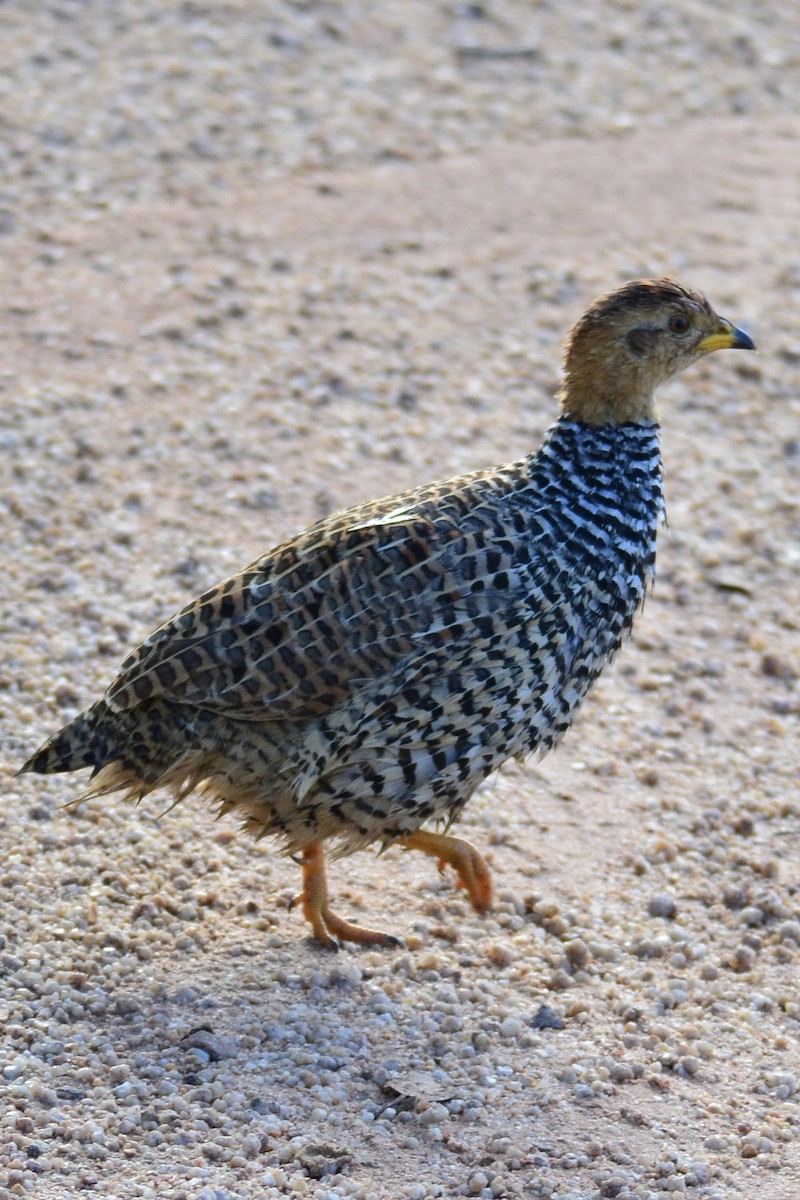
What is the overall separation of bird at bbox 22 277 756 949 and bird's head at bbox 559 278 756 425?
10.6 inches

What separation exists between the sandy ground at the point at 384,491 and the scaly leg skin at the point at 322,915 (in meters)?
0.09

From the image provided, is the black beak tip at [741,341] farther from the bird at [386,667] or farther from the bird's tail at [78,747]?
the bird's tail at [78,747]

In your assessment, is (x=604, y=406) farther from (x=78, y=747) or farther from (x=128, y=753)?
(x=78, y=747)

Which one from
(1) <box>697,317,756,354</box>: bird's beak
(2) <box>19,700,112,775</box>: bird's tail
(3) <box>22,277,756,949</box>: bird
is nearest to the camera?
(3) <box>22,277,756,949</box>: bird

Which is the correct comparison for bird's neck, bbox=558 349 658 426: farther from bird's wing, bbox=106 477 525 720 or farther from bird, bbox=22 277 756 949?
bird's wing, bbox=106 477 525 720

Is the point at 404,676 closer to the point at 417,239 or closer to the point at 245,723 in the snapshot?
the point at 245,723

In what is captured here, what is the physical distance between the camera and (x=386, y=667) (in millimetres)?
5504

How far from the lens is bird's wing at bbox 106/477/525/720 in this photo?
18.1 feet

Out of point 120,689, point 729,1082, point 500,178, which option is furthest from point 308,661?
point 500,178

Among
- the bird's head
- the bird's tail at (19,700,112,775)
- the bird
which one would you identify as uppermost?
the bird's head

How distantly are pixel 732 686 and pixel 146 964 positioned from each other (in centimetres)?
308

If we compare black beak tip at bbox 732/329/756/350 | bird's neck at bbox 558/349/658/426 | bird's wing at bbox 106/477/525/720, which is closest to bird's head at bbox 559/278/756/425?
bird's neck at bbox 558/349/658/426

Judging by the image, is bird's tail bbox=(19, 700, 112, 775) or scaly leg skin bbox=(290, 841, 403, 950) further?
scaly leg skin bbox=(290, 841, 403, 950)

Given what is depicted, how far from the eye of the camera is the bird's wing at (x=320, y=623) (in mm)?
5516
